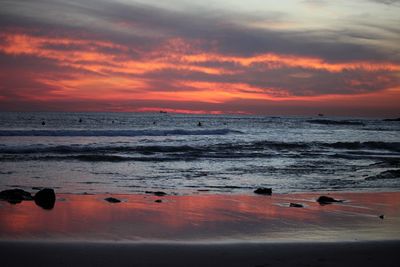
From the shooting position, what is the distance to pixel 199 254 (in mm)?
6219

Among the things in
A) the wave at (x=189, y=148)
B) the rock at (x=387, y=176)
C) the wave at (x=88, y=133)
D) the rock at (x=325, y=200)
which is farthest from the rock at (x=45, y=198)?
the wave at (x=88, y=133)

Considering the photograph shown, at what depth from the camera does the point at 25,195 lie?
10164mm

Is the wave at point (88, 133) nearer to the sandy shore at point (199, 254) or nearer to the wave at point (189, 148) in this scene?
the wave at point (189, 148)

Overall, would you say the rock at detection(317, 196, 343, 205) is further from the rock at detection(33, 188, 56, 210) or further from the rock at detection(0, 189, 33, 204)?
the rock at detection(0, 189, 33, 204)

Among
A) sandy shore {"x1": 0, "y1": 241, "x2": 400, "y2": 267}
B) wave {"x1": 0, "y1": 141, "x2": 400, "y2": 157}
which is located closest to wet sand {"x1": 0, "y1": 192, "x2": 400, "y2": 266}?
sandy shore {"x1": 0, "y1": 241, "x2": 400, "y2": 267}

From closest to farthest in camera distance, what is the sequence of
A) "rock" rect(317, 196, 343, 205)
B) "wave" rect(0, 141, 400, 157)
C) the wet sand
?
the wet sand, "rock" rect(317, 196, 343, 205), "wave" rect(0, 141, 400, 157)

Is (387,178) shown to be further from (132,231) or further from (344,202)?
(132,231)

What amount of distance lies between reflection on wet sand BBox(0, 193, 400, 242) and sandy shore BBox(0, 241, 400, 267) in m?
0.46

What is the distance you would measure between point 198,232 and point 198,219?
107cm

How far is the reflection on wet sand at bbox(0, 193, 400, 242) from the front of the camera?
727cm

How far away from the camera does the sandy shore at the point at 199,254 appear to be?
228 inches

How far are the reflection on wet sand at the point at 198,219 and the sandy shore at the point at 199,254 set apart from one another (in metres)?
0.46

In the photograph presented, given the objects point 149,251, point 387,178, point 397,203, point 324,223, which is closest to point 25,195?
point 149,251

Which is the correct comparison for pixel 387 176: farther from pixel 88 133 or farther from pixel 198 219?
pixel 88 133
